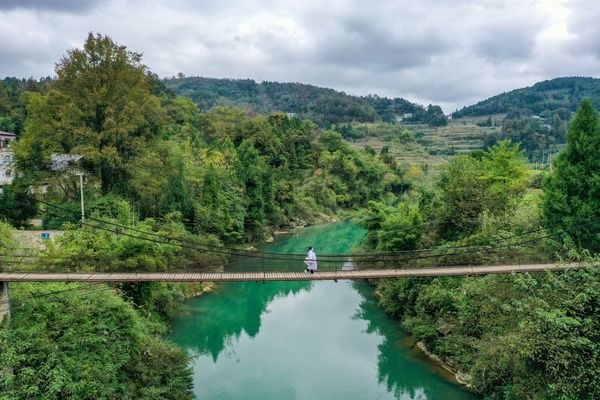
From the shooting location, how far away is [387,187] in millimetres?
39156

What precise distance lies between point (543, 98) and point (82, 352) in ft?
329

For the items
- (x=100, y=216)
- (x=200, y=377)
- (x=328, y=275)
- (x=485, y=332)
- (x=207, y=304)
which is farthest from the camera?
(x=207, y=304)

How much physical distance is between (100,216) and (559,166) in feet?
38.6

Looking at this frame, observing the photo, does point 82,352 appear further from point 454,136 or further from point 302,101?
point 302,101

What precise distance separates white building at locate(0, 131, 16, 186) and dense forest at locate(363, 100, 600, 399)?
1105 cm

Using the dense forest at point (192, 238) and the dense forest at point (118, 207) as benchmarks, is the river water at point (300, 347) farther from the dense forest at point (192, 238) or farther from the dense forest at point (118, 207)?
the dense forest at point (118, 207)

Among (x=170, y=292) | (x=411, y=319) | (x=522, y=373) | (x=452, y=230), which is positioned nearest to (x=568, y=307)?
(x=522, y=373)

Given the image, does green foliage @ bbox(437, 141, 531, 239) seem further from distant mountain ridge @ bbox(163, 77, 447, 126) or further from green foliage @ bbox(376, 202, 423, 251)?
distant mountain ridge @ bbox(163, 77, 447, 126)

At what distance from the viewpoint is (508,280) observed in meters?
8.88

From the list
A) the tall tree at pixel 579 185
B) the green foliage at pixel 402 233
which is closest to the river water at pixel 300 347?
the green foliage at pixel 402 233

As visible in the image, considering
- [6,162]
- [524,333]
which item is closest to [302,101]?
[6,162]

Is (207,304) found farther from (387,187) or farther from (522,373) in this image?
(387,187)

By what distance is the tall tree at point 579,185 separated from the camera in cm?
1144

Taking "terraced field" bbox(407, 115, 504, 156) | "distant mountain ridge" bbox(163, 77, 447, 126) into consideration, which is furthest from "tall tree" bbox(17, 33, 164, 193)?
"distant mountain ridge" bbox(163, 77, 447, 126)
